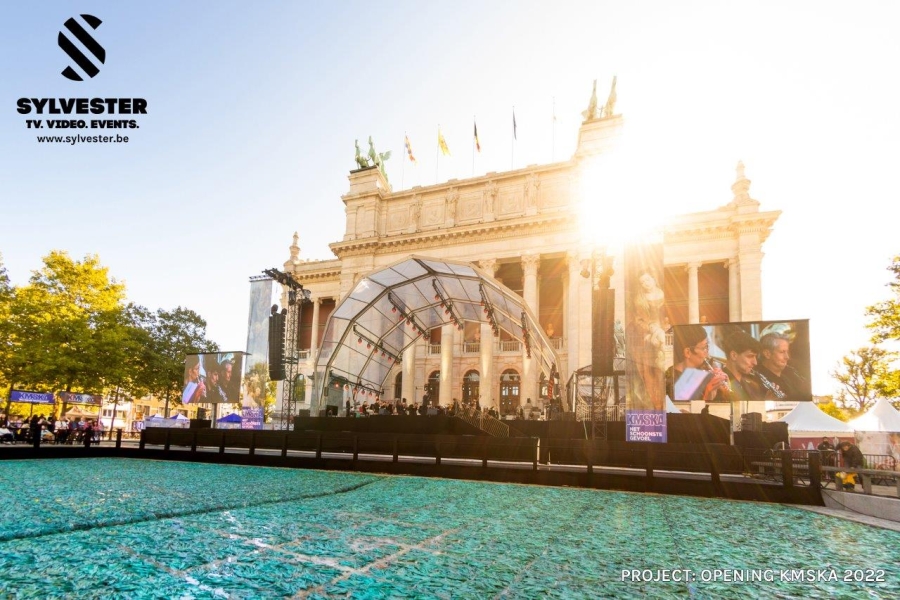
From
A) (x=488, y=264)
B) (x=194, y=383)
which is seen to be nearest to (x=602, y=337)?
(x=488, y=264)

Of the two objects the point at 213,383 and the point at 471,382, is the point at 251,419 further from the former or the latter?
the point at 471,382

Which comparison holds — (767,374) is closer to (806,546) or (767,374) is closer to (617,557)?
(806,546)

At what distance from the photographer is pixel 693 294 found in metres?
39.6

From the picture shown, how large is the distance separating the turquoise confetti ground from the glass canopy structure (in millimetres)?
14018

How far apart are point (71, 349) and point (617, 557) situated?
131 ft

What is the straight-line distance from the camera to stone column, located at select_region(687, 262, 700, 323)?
39469 millimetres

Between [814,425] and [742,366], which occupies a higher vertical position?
[742,366]

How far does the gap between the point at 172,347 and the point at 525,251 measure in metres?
33.3

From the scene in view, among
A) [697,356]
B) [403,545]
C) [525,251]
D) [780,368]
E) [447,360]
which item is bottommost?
[403,545]

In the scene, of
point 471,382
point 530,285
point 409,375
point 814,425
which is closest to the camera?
point 814,425

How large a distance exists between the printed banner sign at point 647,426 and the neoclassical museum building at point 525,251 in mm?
22255

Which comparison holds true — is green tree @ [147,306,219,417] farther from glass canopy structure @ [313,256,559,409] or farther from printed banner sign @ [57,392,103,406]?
glass canopy structure @ [313,256,559,409]

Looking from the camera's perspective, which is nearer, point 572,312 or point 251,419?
point 251,419

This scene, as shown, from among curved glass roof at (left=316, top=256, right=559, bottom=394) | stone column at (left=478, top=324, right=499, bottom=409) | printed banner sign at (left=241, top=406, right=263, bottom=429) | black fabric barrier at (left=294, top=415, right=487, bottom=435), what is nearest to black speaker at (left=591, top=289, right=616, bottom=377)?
curved glass roof at (left=316, top=256, right=559, bottom=394)
